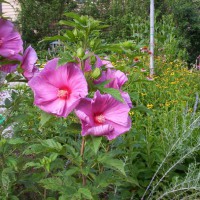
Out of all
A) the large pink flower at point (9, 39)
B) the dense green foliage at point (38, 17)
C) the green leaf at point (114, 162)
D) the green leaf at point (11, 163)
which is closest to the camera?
the green leaf at point (114, 162)

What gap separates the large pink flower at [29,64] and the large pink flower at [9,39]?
0.07 metres

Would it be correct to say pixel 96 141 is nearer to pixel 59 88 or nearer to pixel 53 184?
pixel 59 88

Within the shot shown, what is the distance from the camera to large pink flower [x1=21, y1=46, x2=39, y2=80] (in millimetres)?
1885

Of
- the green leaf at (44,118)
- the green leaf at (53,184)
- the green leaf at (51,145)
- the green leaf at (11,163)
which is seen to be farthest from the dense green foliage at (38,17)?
the green leaf at (44,118)

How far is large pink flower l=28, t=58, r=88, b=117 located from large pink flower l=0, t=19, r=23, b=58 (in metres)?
0.27

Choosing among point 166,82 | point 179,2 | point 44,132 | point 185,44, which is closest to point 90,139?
point 44,132

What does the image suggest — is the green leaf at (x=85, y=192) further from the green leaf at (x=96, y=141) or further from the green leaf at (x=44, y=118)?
the green leaf at (x=44, y=118)

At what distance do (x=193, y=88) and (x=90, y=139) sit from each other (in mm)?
4267

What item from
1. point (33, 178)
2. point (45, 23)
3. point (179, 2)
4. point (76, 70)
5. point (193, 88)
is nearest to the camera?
point (76, 70)

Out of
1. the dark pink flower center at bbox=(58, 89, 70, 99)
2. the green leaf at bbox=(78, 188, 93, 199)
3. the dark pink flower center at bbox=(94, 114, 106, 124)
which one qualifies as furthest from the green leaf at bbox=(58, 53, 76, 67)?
the green leaf at bbox=(78, 188, 93, 199)

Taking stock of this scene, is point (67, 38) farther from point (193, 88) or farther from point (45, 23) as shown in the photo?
point (45, 23)

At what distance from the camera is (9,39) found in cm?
185

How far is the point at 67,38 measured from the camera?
163 cm

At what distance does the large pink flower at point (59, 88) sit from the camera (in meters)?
1.56
